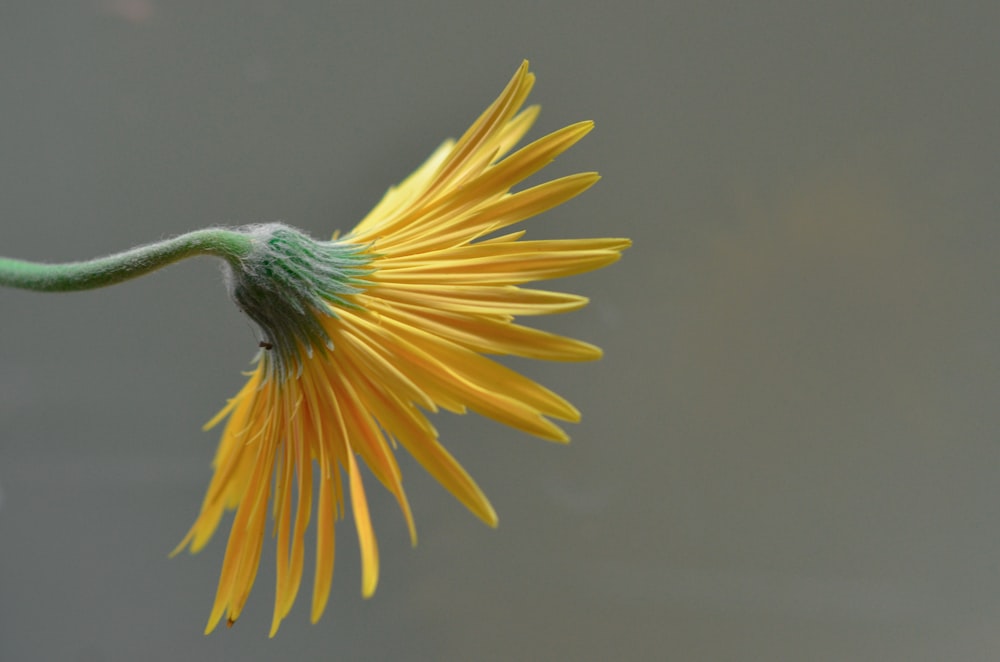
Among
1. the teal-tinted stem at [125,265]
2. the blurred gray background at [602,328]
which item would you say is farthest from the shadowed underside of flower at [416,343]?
the blurred gray background at [602,328]

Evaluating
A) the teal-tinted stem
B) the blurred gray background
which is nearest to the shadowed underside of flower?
the teal-tinted stem

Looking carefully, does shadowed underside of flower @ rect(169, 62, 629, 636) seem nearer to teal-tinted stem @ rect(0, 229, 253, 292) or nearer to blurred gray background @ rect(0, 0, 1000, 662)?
teal-tinted stem @ rect(0, 229, 253, 292)

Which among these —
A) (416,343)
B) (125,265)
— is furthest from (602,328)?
(125,265)

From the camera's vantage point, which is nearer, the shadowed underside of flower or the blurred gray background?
the shadowed underside of flower

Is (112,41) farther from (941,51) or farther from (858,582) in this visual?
(858,582)
